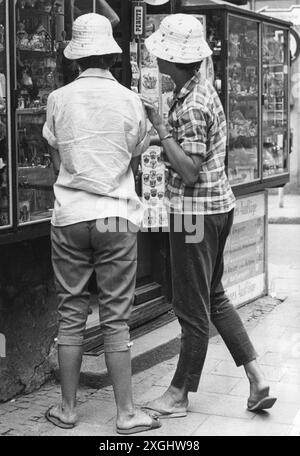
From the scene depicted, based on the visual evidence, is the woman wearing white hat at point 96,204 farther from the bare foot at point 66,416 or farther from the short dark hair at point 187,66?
the short dark hair at point 187,66

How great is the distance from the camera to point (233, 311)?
452cm

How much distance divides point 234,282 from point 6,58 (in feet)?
10.1

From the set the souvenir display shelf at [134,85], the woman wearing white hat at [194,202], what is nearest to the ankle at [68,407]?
the woman wearing white hat at [194,202]

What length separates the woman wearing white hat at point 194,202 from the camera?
4.16 metres

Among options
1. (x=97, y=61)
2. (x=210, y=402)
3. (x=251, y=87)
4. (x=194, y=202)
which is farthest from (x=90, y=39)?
(x=251, y=87)

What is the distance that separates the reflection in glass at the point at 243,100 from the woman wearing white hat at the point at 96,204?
264cm

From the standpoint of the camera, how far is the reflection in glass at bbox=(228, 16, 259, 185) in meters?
6.64

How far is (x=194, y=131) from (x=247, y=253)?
294 cm

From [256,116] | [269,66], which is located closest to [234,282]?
[256,116]

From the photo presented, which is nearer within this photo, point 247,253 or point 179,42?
point 179,42

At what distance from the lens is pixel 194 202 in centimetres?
425

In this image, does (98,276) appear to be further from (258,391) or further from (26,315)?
(258,391)

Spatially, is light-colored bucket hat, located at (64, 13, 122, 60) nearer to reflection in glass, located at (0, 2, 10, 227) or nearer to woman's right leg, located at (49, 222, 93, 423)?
reflection in glass, located at (0, 2, 10, 227)

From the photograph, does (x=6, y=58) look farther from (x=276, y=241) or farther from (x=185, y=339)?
(x=276, y=241)
